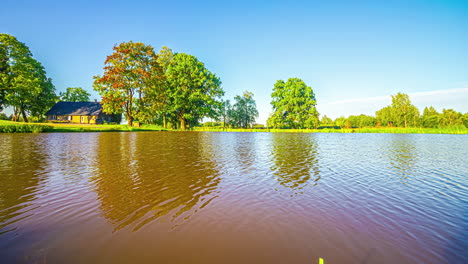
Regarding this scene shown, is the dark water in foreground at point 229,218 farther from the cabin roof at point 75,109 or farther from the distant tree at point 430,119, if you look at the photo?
the distant tree at point 430,119

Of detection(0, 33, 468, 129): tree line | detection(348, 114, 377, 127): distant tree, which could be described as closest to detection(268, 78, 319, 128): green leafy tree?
detection(0, 33, 468, 129): tree line

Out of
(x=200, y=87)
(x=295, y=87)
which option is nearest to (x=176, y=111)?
(x=200, y=87)

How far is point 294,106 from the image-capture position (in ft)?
232

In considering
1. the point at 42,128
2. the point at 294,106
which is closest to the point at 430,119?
the point at 294,106

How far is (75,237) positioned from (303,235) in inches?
161

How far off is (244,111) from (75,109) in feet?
208

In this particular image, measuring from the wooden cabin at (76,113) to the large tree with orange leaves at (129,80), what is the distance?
1836 centimetres

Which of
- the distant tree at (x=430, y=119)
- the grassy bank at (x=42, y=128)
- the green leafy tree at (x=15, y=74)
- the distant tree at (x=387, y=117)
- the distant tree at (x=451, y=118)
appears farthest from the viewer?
the distant tree at (x=387, y=117)

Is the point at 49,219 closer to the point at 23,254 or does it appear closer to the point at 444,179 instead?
the point at 23,254

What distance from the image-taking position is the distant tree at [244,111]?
98938mm

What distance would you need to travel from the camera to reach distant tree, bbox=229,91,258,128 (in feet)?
325

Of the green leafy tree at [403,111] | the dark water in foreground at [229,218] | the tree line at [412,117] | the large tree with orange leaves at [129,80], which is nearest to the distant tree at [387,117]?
the tree line at [412,117]

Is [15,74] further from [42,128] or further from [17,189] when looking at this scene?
[17,189]

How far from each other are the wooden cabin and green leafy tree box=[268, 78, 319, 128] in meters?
56.2
